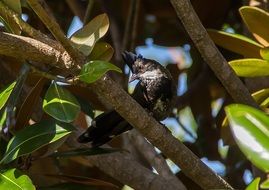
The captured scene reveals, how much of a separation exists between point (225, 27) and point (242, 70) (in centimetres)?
129

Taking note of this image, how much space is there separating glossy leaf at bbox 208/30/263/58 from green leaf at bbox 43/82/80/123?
539 millimetres

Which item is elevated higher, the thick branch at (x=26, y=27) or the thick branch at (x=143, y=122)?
the thick branch at (x=26, y=27)

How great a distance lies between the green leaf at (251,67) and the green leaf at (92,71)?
1.51ft

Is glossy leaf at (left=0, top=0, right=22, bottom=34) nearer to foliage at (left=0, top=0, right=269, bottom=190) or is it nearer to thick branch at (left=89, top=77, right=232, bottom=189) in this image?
foliage at (left=0, top=0, right=269, bottom=190)

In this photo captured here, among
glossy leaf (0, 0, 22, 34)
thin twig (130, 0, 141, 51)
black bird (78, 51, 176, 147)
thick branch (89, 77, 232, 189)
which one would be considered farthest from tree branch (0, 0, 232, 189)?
thin twig (130, 0, 141, 51)

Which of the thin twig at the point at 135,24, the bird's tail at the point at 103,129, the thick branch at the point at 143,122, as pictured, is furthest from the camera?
the thin twig at the point at 135,24

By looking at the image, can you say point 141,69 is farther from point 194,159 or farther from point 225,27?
point 225,27

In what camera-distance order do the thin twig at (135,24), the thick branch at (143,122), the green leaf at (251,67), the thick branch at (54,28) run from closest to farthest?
the thick branch at (54,28), the thick branch at (143,122), the green leaf at (251,67), the thin twig at (135,24)

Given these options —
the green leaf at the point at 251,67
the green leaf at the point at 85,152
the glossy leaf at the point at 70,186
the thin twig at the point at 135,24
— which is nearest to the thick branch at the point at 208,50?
the green leaf at the point at 251,67

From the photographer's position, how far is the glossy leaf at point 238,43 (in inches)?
78.7

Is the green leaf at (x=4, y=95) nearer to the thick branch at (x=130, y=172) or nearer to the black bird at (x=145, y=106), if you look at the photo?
the black bird at (x=145, y=106)

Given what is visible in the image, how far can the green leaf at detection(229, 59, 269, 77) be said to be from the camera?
183 centimetres

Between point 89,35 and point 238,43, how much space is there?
46 cm

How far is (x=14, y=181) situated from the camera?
1665 millimetres
